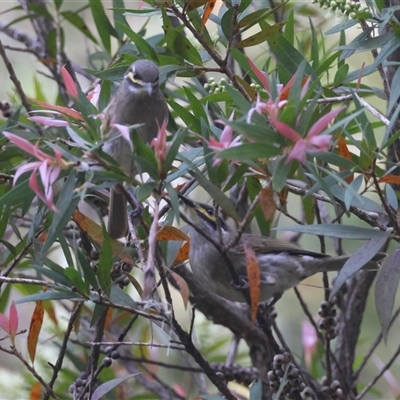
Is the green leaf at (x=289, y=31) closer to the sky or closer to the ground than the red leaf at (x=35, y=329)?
closer to the sky

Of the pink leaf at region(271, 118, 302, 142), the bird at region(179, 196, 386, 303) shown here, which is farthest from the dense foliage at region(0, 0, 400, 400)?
the bird at region(179, 196, 386, 303)

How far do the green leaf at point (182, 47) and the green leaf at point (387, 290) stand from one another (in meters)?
0.73

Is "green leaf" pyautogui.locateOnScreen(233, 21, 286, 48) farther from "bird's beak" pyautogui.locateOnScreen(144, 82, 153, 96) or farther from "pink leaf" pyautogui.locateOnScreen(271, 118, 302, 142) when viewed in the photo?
"pink leaf" pyautogui.locateOnScreen(271, 118, 302, 142)

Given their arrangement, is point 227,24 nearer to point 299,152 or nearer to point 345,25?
point 345,25

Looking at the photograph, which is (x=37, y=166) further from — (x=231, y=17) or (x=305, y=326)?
(x=305, y=326)

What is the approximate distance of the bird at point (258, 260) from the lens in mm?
2416

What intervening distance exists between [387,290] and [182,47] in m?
0.81

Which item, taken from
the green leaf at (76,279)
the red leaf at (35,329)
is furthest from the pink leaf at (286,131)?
the red leaf at (35,329)

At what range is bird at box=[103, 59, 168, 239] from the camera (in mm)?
2248

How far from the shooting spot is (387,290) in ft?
5.01

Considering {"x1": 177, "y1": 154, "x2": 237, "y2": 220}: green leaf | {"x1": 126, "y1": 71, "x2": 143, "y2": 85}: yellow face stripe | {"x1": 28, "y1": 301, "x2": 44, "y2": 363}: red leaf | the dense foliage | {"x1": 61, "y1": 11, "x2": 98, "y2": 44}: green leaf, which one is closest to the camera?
the dense foliage

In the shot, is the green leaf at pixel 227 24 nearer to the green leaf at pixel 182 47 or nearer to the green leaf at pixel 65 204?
the green leaf at pixel 182 47

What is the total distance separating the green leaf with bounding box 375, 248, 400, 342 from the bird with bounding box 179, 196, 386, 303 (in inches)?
32.9

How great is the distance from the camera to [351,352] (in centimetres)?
242
